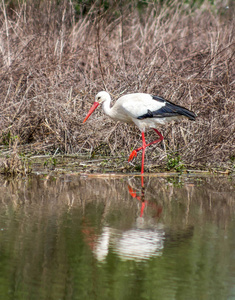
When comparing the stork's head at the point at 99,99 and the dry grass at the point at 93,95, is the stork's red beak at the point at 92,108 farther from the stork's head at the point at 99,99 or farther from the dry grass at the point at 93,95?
the dry grass at the point at 93,95

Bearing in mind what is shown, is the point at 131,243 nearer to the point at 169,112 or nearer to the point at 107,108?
the point at 169,112

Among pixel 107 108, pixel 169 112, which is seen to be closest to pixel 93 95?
pixel 107 108

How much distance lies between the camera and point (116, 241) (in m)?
4.55

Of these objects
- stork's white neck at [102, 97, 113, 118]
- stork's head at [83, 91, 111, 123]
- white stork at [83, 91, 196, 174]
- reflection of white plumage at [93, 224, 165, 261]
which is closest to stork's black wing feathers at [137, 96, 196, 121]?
white stork at [83, 91, 196, 174]

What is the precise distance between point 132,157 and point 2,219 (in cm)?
332

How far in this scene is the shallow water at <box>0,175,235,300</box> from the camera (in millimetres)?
3572

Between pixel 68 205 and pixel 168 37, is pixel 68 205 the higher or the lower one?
the lower one

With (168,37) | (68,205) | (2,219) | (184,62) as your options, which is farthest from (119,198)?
(168,37)

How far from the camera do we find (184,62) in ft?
39.2

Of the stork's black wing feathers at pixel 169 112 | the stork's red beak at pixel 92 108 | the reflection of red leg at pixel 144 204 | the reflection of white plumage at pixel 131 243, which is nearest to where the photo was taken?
the reflection of white plumage at pixel 131 243

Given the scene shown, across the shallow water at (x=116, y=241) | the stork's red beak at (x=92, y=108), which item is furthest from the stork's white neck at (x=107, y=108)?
the shallow water at (x=116, y=241)

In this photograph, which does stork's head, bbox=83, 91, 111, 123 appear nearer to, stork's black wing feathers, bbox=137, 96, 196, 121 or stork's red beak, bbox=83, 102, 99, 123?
stork's red beak, bbox=83, 102, 99, 123

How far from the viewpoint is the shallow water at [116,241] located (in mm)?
3572

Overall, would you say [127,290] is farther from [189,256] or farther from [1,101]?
[1,101]
